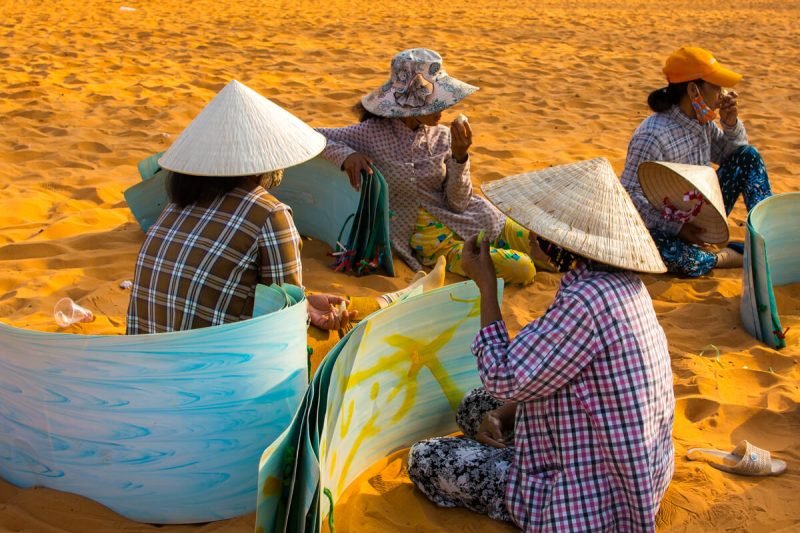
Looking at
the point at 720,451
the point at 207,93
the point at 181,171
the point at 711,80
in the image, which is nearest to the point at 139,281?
the point at 181,171

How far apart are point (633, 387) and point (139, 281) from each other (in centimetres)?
169

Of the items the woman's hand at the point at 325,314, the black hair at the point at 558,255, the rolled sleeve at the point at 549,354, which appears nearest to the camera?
the rolled sleeve at the point at 549,354

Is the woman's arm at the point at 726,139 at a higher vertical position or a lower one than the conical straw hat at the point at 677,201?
higher

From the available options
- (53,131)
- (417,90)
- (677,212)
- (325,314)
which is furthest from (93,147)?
(677,212)

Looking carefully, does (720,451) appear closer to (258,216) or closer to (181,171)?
(258,216)

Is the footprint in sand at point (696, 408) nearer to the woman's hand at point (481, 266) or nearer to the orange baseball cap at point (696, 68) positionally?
the woman's hand at point (481, 266)

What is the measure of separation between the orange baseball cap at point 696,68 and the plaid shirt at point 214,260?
265cm

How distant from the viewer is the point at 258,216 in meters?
2.90

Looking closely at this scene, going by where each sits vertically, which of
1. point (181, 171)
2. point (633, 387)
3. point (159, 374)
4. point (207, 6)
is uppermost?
point (181, 171)

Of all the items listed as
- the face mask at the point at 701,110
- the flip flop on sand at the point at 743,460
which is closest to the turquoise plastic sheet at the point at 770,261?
the face mask at the point at 701,110

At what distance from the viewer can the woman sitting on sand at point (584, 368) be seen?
2258 millimetres

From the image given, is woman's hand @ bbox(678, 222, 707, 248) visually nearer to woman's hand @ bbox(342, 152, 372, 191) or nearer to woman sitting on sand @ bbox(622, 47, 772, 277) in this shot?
woman sitting on sand @ bbox(622, 47, 772, 277)

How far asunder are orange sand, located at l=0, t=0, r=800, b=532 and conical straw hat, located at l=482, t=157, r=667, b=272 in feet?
3.30

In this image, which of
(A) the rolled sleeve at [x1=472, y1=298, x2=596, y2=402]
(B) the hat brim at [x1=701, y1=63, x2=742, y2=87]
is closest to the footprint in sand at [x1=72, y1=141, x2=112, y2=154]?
(B) the hat brim at [x1=701, y1=63, x2=742, y2=87]
